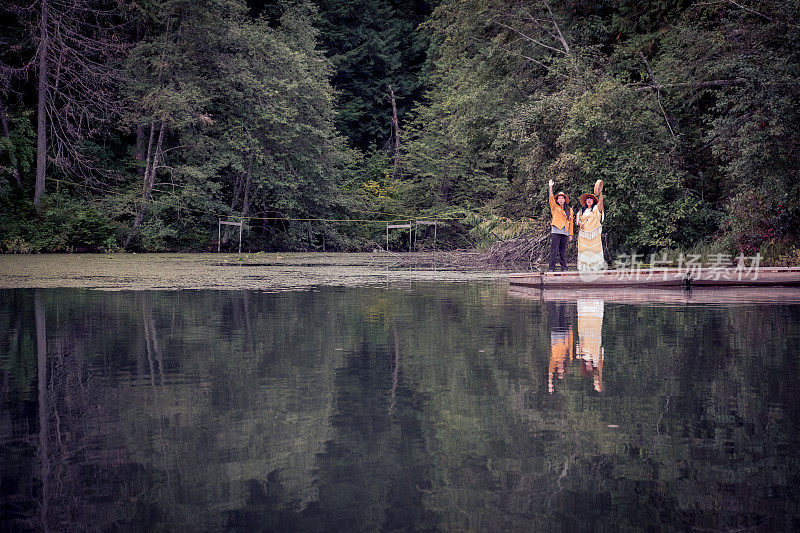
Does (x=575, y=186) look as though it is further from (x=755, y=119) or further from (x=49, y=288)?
(x=49, y=288)

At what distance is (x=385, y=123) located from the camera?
56.1 meters

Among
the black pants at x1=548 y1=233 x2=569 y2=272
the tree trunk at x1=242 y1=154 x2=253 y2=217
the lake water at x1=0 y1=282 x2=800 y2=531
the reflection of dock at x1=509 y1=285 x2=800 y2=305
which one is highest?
the tree trunk at x1=242 y1=154 x2=253 y2=217

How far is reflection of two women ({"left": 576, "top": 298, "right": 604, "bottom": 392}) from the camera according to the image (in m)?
7.17

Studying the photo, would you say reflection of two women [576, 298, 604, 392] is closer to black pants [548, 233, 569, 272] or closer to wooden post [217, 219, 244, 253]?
black pants [548, 233, 569, 272]

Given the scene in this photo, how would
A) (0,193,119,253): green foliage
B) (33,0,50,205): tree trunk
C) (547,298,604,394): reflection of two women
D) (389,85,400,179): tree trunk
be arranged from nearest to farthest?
(547,298,604,394): reflection of two women
(0,193,119,253): green foliage
(33,0,50,205): tree trunk
(389,85,400,179): tree trunk

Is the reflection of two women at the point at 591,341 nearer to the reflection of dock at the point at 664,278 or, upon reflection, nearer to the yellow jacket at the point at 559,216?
the reflection of dock at the point at 664,278

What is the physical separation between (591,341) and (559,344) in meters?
0.42

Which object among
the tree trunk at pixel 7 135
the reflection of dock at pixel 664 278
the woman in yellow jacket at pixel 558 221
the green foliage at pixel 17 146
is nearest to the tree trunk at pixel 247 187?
the green foliage at pixel 17 146

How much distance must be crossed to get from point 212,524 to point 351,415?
2.02m

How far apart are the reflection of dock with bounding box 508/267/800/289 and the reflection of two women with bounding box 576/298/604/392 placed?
3211 mm

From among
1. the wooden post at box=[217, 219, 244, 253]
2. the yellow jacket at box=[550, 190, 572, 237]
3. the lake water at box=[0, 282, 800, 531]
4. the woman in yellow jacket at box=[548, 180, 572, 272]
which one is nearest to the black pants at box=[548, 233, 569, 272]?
the woman in yellow jacket at box=[548, 180, 572, 272]

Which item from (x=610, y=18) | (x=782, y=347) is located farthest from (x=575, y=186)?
(x=782, y=347)

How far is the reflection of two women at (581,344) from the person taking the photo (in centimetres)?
714

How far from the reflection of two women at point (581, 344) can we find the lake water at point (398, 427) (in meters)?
0.05
